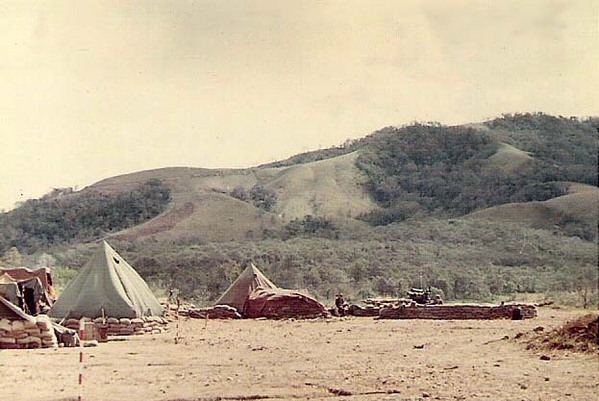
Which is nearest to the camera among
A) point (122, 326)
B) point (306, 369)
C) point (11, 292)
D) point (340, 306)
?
point (306, 369)

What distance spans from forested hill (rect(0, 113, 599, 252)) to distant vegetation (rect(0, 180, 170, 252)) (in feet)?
0.23

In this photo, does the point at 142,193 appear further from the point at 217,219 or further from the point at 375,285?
the point at 375,285

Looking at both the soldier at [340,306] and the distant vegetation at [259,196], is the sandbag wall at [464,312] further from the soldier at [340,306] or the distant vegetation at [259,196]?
the distant vegetation at [259,196]

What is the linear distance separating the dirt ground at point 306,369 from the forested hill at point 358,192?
A: 183cm

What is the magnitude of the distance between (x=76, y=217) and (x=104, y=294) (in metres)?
28.4

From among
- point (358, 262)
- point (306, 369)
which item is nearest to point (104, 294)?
point (306, 369)

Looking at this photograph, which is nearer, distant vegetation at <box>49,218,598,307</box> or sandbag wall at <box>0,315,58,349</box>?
sandbag wall at <box>0,315,58,349</box>

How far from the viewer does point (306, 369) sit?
467 inches

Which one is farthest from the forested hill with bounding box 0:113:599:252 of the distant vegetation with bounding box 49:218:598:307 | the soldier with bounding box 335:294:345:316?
the soldier with bounding box 335:294:345:316

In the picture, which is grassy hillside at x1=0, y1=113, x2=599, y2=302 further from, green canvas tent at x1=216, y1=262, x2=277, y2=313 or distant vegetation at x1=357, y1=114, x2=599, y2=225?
green canvas tent at x1=216, y1=262, x2=277, y2=313

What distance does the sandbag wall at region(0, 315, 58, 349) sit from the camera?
550 inches

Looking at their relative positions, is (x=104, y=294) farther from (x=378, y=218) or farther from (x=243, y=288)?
(x=378, y=218)

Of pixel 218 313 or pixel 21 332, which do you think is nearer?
pixel 21 332

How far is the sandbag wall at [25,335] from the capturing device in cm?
1396
